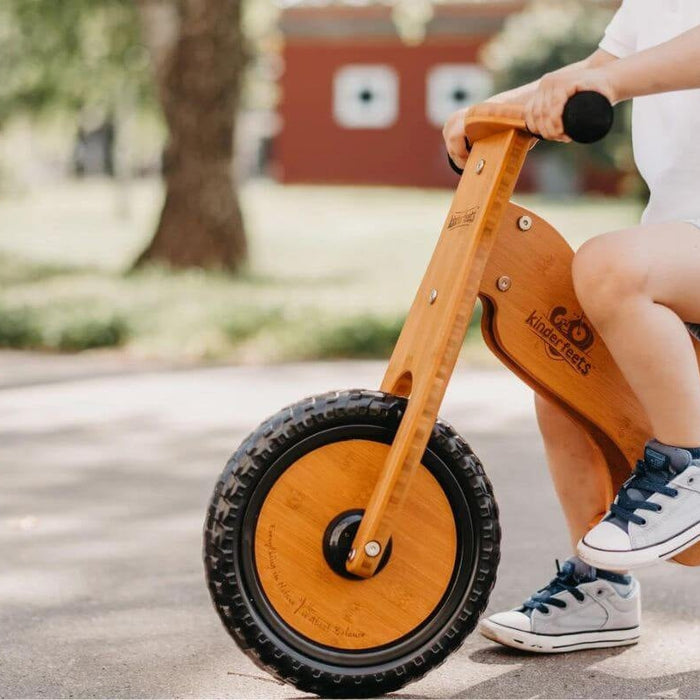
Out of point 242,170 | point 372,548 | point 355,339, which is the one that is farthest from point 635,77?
point 242,170

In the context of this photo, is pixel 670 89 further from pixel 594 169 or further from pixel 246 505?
pixel 594 169

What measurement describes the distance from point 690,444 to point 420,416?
1.70 ft

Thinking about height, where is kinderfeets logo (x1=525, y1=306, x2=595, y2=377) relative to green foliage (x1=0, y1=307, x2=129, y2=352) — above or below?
above

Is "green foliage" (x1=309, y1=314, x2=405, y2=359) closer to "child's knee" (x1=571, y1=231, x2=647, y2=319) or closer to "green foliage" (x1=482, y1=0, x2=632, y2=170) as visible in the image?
"child's knee" (x1=571, y1=231, x2=647, y2=319)

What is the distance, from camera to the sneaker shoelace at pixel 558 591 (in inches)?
118

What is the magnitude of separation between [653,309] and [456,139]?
58 centimetres

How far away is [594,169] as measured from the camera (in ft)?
101

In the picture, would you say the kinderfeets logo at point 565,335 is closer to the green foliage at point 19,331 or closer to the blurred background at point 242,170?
the blurred background at point 242,170

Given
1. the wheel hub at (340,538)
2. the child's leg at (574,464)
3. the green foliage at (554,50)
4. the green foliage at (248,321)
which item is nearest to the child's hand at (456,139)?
the child's leg at (574,464)

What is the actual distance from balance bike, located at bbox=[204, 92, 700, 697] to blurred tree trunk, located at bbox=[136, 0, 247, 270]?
386 inches

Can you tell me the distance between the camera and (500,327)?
259cm

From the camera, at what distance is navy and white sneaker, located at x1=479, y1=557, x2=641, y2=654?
2.96 meters

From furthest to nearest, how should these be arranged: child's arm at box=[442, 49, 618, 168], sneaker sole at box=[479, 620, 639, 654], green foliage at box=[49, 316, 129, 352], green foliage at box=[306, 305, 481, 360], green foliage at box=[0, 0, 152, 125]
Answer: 1. green foliage at box=[0, 0, 152, 125]
2. green foliage at box=[49, 316, 129, 352]
3. green foliage at box=[306, 305, 481, 360]
4. sneaker sole at box=[479, 620, 639, 654]
5. child's arm at box=[442, 49, 618, 168]

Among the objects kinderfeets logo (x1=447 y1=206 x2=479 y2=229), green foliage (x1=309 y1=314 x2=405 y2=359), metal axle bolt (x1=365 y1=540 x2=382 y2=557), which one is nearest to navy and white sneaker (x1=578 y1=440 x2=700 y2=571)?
metal axle bolt (x1=365 y1=540 x2=382 y2=557)
